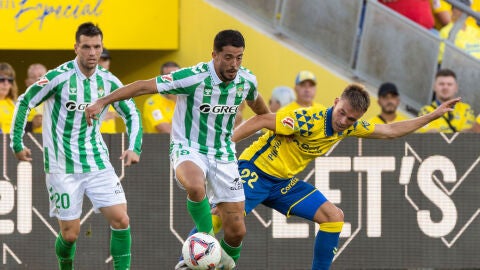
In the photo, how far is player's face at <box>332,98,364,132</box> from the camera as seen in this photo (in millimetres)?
10703

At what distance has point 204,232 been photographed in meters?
10.7

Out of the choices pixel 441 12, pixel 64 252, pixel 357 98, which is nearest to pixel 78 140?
pixel 64 252

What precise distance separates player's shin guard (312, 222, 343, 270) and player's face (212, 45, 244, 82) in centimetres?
175

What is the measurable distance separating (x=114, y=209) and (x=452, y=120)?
4.77 m

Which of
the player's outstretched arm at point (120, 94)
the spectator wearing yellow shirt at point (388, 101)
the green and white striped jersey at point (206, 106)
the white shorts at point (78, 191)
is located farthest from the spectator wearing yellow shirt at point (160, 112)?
the player's outstretched arm at point (120, 94)

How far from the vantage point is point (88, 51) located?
1084 cm

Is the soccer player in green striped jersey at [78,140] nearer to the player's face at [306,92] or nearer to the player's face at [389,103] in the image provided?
the player's face at [306,92]

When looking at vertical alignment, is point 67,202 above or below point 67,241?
above

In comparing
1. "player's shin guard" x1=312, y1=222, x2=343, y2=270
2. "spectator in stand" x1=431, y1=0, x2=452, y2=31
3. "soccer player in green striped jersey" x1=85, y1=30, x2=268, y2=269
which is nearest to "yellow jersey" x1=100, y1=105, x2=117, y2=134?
"soccer player in green striped jersey" x1=85, y1=30, x2=268, y2=269

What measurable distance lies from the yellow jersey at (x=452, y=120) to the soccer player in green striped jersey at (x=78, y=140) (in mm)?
4180

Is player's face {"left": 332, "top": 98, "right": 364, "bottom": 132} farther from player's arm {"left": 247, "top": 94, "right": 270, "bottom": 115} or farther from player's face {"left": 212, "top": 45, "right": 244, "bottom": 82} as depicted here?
player's face {"left": 212, "top": 45, "right": 244, "bottom": 82}

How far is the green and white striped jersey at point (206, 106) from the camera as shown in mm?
10508

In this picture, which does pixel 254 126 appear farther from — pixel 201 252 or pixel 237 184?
pixel 201 252

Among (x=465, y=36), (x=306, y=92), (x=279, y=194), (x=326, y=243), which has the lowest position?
(x=326, y=243)
